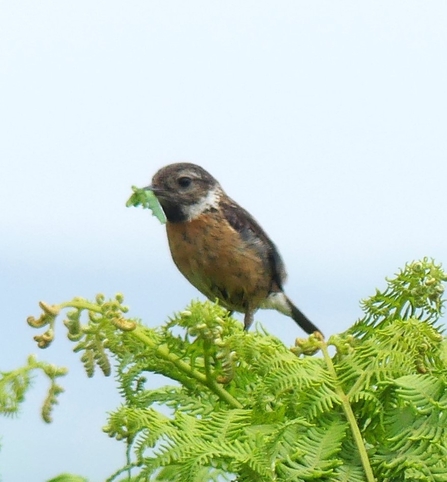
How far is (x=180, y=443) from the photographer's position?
895 millimetres

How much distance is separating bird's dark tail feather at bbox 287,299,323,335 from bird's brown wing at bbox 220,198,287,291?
16 centimetres

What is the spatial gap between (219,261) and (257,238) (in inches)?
7.0

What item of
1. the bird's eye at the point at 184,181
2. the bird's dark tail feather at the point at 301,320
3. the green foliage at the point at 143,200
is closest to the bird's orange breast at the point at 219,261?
the bird's eye at the point at 184,181

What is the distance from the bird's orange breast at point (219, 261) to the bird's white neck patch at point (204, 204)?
23 mm

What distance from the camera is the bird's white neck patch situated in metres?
2.47

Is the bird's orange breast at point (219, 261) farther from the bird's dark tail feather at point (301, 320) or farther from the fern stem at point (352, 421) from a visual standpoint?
the fern stem at point (352, 421)

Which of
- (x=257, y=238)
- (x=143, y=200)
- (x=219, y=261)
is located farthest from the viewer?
(x=257, y=238)

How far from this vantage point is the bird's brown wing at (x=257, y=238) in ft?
8.13

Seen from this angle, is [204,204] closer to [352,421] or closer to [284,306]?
[284,306]

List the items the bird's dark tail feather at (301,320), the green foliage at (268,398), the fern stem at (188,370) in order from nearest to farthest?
1. the green foliage at (268,398)
2. the fern stem at (188,370)
3. the bird's dark tail feather at (301,320)

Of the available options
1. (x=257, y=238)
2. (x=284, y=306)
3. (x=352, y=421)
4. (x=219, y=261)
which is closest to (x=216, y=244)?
(x=219, y=261)

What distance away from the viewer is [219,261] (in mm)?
2367

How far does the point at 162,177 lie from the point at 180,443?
158 cm

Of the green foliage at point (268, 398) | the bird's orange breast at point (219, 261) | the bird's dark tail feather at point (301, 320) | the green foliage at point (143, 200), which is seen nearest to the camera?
the green foliage at point (268, 398)
